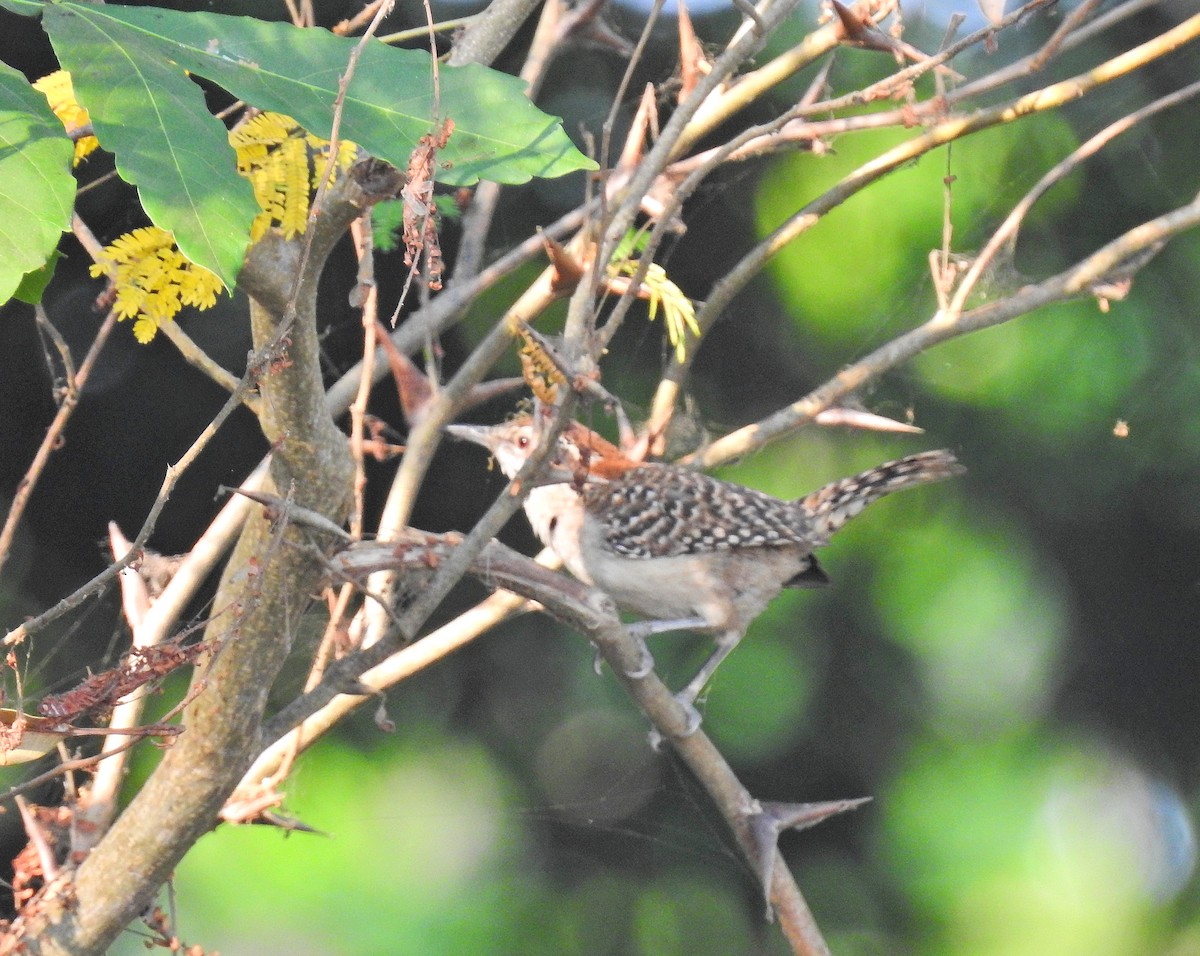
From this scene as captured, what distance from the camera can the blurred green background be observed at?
3000mm

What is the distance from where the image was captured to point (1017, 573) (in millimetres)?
3287

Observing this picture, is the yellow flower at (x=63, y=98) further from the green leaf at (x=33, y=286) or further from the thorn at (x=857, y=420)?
the thorn at (x=857, y=420)

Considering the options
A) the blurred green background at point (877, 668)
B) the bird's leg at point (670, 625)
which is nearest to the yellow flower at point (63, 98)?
the bird's leg at point (670, 625)

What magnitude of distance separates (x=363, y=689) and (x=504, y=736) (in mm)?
1297

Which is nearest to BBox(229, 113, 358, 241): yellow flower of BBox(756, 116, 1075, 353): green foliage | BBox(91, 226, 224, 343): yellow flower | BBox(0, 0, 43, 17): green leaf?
BBox(91, 226, 224, 343): yellow flower

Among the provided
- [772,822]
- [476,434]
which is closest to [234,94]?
[772,822]

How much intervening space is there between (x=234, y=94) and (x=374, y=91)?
0.11 m

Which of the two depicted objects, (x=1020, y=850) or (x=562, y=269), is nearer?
(x=562, y=269)

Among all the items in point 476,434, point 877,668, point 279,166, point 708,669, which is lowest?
point 877,668

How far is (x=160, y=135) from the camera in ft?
2.55

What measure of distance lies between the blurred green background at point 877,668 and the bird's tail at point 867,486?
432mm

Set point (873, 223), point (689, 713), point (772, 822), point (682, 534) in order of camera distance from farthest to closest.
Answer: point (873, 223)
point (682, 534)
point (689, 713)
point (772, 822)

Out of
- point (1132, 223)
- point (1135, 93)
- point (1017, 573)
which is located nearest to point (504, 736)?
point (1017, 573)

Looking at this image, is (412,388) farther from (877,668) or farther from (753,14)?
(877,668)
